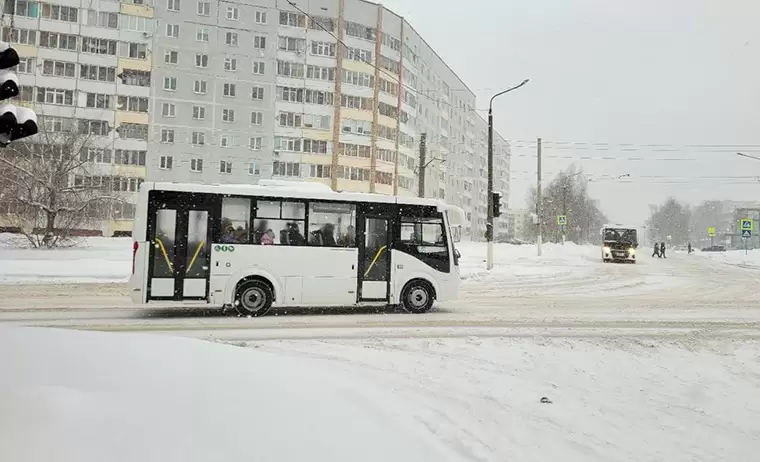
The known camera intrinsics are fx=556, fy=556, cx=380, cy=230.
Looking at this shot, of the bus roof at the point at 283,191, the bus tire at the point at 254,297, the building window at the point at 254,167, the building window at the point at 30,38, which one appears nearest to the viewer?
the bus roof at the point at 283,191

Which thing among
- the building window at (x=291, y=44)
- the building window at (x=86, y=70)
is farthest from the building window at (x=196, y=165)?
the building window at (x=291, y=44)

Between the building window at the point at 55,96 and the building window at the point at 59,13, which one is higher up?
the building window at the point at 59,13

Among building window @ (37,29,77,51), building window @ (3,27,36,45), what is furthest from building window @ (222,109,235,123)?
building window @ (3,27,36,45)

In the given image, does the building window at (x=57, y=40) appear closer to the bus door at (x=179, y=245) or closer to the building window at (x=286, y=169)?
the building window at (x=286, y=169)

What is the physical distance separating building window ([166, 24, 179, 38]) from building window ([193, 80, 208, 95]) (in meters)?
4.62

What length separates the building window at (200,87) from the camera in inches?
2085

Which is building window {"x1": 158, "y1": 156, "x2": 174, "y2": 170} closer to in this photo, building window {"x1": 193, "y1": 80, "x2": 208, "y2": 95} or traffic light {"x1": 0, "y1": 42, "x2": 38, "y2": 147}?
building window {"x1": 193, "y1": 80, "x2": 208, "y2": 95}

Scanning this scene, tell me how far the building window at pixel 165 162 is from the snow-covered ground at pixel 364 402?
47.9m

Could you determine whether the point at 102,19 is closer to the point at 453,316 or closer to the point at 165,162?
the point at 165,162

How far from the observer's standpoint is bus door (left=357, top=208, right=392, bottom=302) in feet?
42.1

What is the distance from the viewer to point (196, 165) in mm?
53375

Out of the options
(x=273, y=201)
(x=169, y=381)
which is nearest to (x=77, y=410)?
(x=169, y=381)

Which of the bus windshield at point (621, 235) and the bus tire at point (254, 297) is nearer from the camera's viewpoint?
the bus tire at point (254, 297)

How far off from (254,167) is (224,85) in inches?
328
